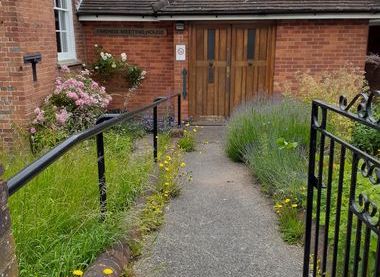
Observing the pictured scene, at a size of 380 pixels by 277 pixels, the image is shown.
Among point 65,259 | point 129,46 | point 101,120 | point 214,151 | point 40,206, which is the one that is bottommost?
point 214,151

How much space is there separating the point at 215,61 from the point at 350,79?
3472 mm

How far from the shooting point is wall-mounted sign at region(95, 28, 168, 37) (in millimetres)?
9633

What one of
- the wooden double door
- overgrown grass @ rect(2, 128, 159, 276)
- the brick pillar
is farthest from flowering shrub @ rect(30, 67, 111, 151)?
the brick pillar

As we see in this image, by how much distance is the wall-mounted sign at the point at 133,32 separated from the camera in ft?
31.6

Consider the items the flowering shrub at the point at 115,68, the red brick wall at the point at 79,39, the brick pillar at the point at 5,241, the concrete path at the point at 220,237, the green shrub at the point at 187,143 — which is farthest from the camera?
the flowering shrub at the point at 115,68

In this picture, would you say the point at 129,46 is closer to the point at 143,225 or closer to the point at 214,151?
the point at 214,151

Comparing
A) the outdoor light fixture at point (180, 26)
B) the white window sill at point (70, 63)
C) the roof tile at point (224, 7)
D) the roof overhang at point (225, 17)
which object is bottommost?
the white window sill at point (70, 63)

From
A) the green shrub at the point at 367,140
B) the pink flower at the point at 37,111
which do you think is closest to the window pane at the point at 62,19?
the pink flower at the point at 37,111

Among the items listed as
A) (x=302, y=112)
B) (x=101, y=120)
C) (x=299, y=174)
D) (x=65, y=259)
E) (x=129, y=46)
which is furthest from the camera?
(x=129, y=46)

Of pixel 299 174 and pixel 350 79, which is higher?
pixel 350 79

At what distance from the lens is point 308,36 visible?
9.13 m

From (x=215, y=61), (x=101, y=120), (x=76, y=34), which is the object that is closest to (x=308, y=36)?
(x=215, y=61)

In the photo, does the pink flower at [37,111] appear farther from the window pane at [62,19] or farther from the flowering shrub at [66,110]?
the window pane at [62,19]

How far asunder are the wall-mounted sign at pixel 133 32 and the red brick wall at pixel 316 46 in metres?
2.79
